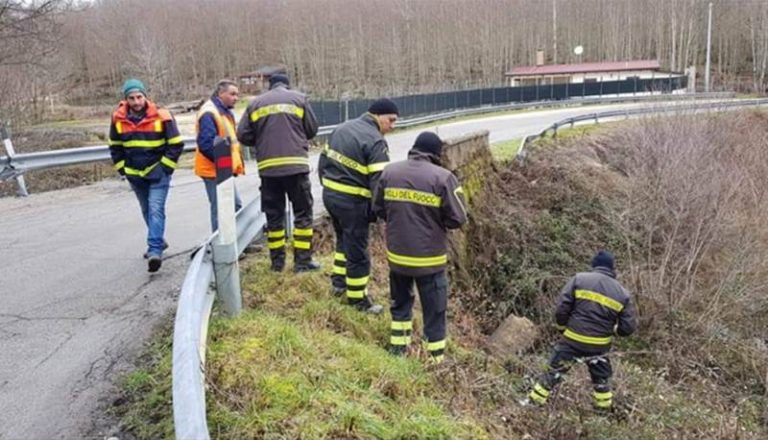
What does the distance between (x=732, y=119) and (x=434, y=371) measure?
1834 cm

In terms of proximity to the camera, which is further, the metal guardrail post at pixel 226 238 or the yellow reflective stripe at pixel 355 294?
the yellow reflective stripe at pixel 355 294

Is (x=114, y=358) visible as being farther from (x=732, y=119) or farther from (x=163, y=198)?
(x=732, y=119)

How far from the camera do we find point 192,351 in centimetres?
280

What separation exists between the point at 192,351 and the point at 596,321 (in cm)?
521

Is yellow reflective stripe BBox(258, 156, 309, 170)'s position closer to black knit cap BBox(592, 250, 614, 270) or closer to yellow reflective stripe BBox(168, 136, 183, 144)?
yellow reflective stripe BBox(168, 136, 183, 144)

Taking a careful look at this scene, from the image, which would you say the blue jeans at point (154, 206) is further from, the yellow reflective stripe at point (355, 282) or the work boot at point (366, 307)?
the work boot at point (366, 307)

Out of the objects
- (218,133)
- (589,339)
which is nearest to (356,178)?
(218,133)

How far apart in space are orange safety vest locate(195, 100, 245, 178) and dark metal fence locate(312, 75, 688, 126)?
16997mm

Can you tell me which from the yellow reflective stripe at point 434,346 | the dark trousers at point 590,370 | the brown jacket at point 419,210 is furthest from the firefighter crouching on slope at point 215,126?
the dark trousers at point 590,370

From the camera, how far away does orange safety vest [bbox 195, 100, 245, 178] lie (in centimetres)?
579

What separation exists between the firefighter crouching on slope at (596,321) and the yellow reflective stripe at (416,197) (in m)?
2.82

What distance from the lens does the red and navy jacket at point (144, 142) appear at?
231 inches

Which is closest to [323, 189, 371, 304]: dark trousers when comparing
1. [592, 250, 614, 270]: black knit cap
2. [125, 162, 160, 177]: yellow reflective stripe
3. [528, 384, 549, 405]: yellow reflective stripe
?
[125, 162, 160, 177]: yellow reflective stripe

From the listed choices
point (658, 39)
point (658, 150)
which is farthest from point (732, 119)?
point (658, 39)
